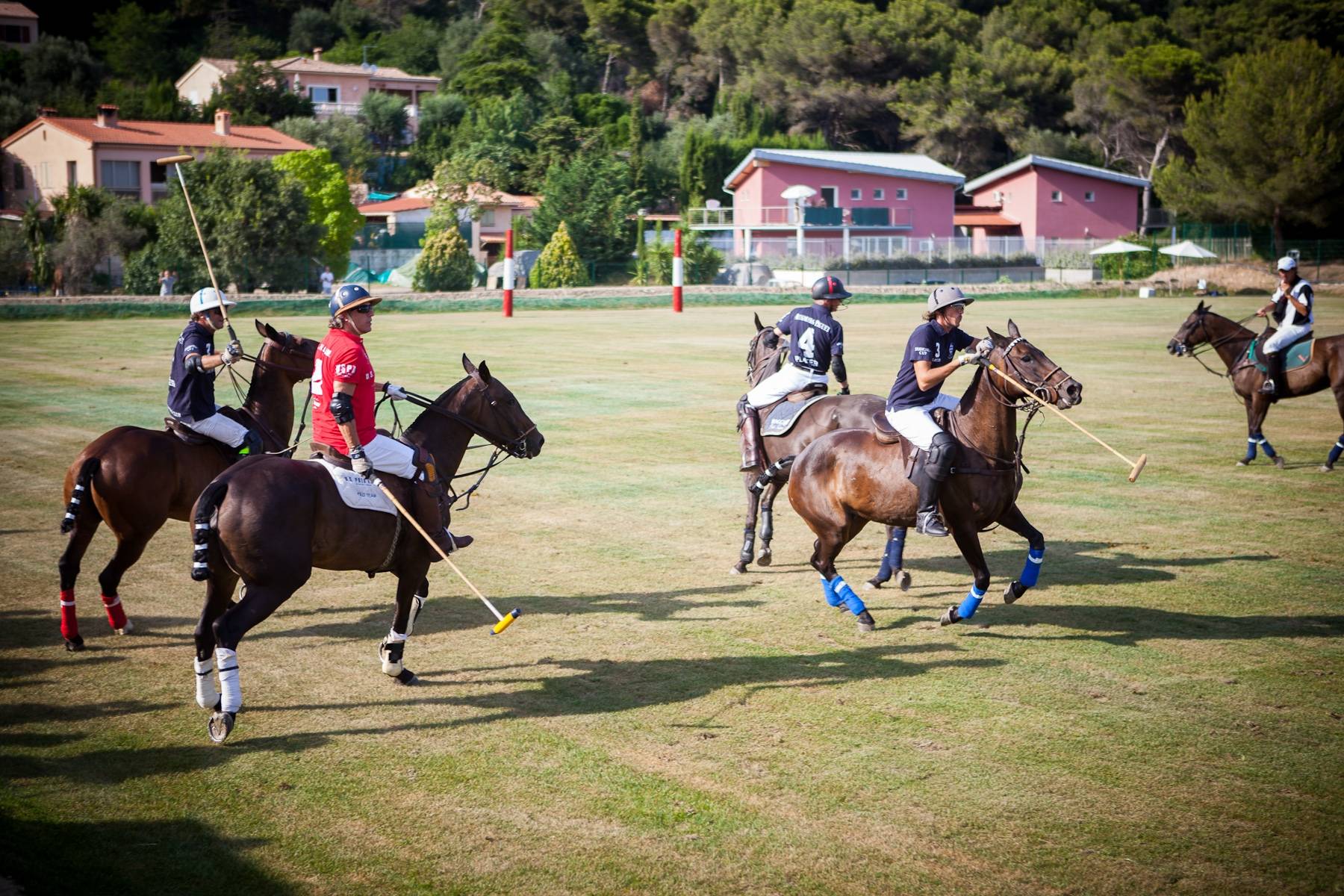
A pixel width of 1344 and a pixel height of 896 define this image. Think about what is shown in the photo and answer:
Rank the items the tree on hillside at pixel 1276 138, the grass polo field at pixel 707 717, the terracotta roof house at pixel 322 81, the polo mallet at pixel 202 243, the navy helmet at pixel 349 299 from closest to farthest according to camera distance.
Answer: the grass polo field at pixel 707 717
the navy helmet at pixel 349 299
the polo mallet at pixel 202 243
the tree on hillside at pixel 1276 138
the terracotta roof house at pixel 322 81

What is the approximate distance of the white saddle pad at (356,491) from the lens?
8617 millimetres

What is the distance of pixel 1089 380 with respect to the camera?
88.0 feet

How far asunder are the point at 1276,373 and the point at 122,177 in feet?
253

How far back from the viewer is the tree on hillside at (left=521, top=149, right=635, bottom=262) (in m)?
73.4

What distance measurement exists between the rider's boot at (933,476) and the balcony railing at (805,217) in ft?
226

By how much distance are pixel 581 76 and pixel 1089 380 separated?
100198mm

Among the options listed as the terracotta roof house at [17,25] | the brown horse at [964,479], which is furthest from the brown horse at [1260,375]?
the terracotta roof house at [17,25]

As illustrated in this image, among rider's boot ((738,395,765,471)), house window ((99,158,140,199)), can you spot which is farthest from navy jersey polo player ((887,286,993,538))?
house window ((99,158,140,199))

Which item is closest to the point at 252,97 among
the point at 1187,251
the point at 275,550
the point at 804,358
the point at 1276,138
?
the point at 1187,251

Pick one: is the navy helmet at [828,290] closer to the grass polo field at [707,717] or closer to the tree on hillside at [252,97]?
the grass polo field at [707,717]

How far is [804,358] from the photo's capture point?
1271cm

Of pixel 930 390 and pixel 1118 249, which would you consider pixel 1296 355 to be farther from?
pixel 1118 249

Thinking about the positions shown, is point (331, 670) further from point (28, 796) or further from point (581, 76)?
point (581, 76)

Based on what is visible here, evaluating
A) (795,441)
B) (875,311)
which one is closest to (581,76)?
(875,311)
